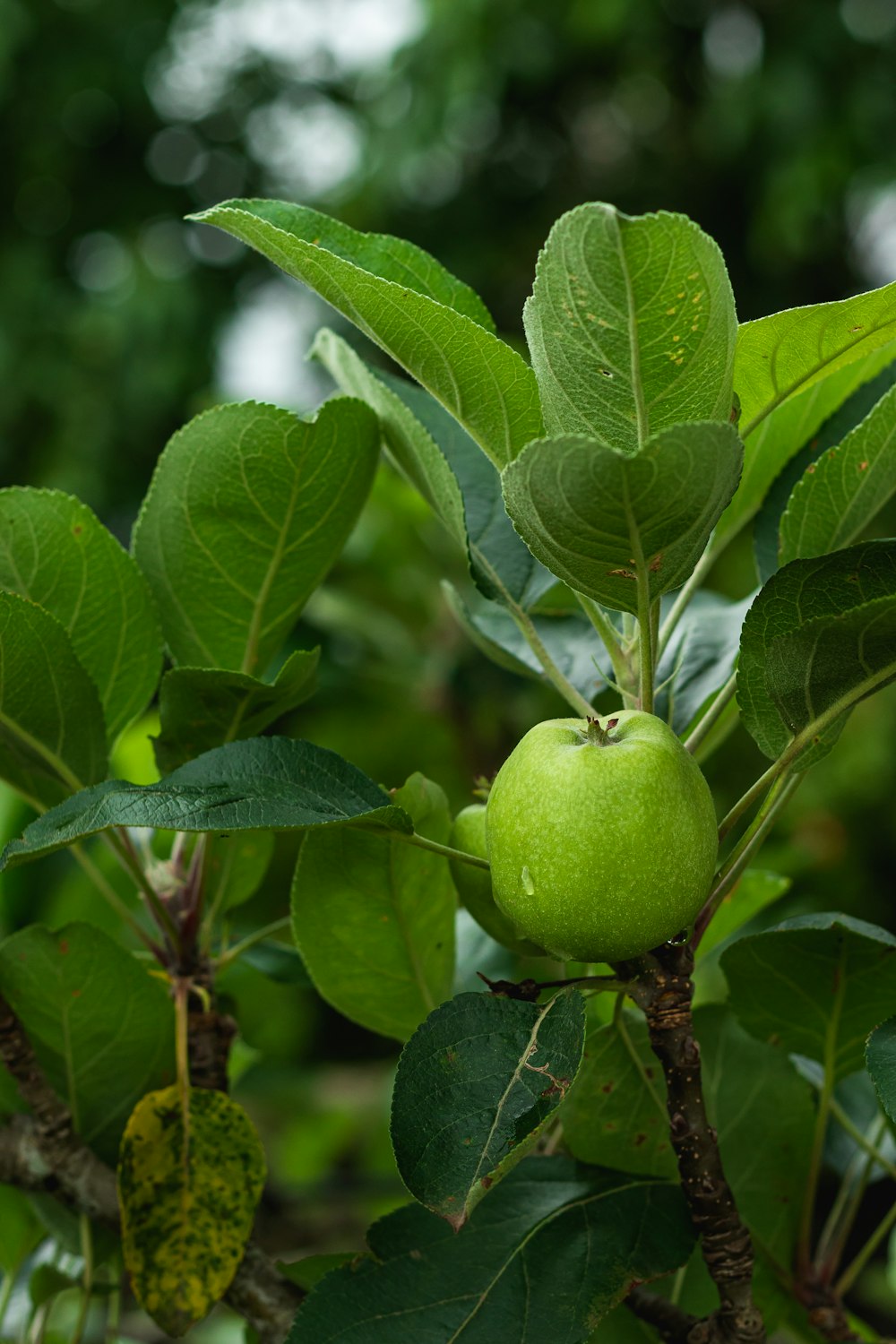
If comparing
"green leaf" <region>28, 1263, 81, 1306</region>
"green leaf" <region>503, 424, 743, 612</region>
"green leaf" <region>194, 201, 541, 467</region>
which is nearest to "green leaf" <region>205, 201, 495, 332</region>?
"green leaf" <region>194, 201, 541, 467</region>

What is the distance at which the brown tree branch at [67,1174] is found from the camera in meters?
0.64

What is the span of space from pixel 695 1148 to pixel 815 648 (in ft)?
0.74

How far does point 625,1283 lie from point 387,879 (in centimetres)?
21

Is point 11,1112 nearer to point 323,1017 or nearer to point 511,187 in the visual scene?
point 323,1017

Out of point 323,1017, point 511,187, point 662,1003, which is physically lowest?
point 323,1017

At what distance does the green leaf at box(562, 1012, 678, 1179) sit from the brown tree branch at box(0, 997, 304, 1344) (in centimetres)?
18

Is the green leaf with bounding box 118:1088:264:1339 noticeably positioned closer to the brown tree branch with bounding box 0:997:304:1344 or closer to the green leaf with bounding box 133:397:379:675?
the brown tree branch with bounding box 0:997:304:1344

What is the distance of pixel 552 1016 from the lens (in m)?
0.51

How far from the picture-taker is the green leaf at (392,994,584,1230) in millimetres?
457

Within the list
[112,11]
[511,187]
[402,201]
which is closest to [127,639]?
[402,201]

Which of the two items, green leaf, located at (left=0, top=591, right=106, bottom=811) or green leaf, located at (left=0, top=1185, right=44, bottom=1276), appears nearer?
green leaf, located at (left=0, top=591, right=106, bottom=811)

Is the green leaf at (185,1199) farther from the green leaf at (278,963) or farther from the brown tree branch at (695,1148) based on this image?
the brown tree branch at (695,1148)

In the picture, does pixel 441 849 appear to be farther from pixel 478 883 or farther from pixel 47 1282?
pixel 47 1282

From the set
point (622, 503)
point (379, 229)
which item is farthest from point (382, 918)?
point (379, 229)
